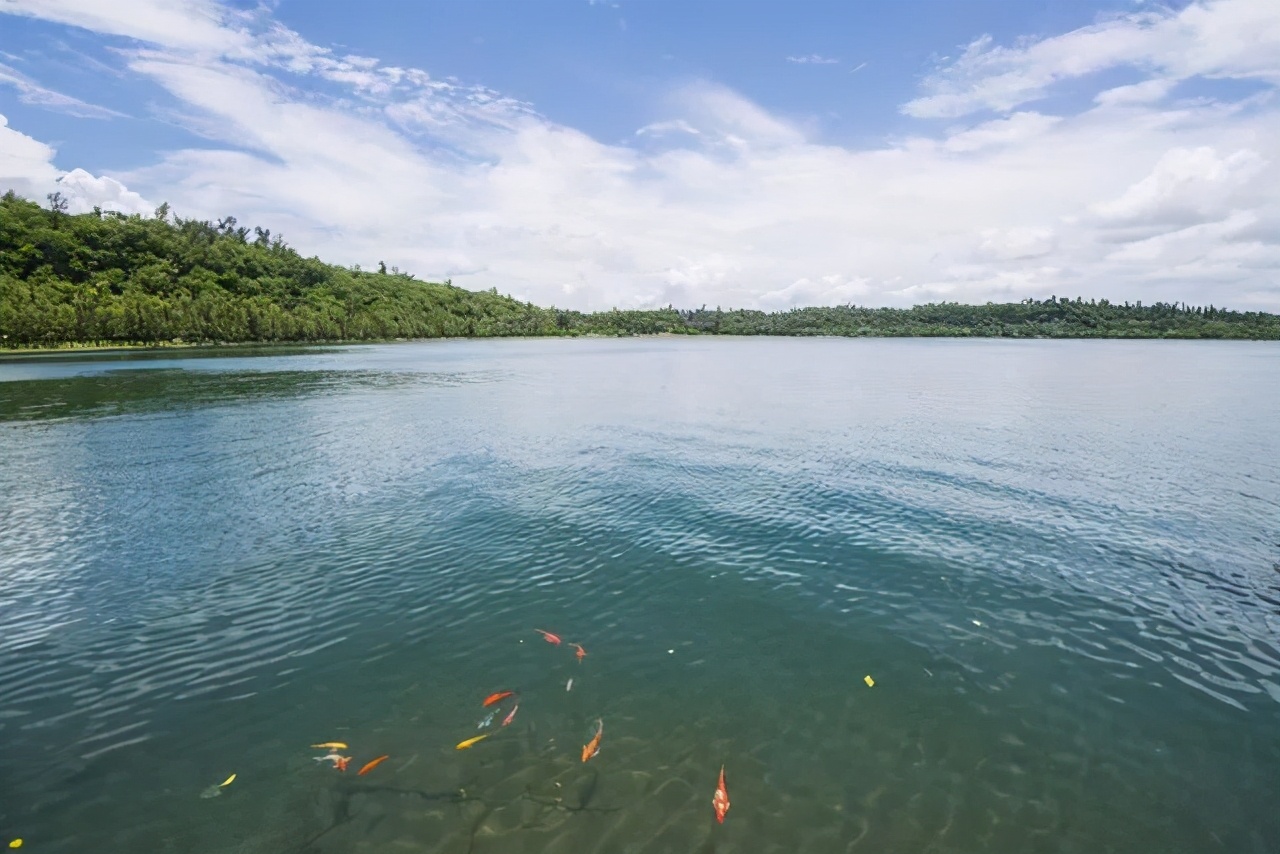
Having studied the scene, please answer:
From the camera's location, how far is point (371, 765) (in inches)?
408

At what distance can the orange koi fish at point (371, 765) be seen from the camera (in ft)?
33.4

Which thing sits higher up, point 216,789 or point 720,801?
point 720,801

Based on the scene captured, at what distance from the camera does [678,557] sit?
66.7 ft

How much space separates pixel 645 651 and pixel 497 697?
3.79 m

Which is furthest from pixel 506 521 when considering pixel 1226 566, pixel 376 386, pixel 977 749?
pixel 376 386

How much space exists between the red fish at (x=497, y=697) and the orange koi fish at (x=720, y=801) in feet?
16.4

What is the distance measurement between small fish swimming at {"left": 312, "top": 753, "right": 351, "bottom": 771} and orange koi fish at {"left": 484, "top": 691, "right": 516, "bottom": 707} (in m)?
2.74

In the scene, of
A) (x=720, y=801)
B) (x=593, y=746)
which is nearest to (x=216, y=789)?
(x=593, y=746)

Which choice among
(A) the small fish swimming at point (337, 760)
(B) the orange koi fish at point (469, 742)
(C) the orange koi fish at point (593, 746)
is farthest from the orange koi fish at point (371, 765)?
(C) the orange koi fish at point (593, 746)

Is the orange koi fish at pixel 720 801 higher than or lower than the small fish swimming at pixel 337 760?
higher

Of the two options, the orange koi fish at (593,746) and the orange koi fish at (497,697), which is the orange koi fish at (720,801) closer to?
the orange koi fish at (593,746)

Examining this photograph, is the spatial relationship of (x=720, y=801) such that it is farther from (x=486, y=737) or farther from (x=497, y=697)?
(x=497, y=697)

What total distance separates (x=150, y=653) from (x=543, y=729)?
10470mm

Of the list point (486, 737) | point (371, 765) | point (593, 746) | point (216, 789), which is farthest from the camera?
point (486, 737)
